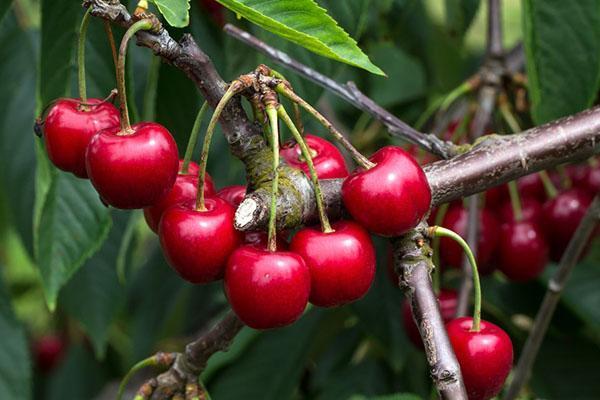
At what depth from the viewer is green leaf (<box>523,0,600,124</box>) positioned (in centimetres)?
120

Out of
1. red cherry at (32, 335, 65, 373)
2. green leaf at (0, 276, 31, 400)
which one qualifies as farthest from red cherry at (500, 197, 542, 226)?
red cherry at (32, 335, 65, 373)

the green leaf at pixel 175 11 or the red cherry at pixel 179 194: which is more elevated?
the green leaf at pixel 175 11

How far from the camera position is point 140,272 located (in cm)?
232

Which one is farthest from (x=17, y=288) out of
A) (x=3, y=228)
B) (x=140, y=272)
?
(x=140, y=272)

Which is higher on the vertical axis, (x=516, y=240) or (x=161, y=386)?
(x=516, y=240)

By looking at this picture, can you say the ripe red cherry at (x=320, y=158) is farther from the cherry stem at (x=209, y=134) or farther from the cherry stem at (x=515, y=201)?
the cherry stem at (x=515, y=201)

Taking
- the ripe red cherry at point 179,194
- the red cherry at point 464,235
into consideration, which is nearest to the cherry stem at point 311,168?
the ripe red cherry at point 179,194

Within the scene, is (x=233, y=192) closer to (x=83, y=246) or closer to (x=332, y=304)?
(x=332, y=304)

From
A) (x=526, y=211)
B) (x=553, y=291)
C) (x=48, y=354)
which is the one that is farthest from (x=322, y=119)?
(x=48, y=354)

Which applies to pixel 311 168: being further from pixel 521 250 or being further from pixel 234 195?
pixel 521 250

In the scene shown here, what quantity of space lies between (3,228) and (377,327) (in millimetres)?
1288

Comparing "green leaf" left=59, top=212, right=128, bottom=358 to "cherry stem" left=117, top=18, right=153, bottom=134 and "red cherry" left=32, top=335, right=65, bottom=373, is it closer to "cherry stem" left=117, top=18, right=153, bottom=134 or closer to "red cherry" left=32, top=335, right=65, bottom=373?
"cherry stem" left=117, top=18, right=153, bottom=134

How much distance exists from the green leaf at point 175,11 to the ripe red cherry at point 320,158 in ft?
0.68

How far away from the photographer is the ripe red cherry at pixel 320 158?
958 mm
